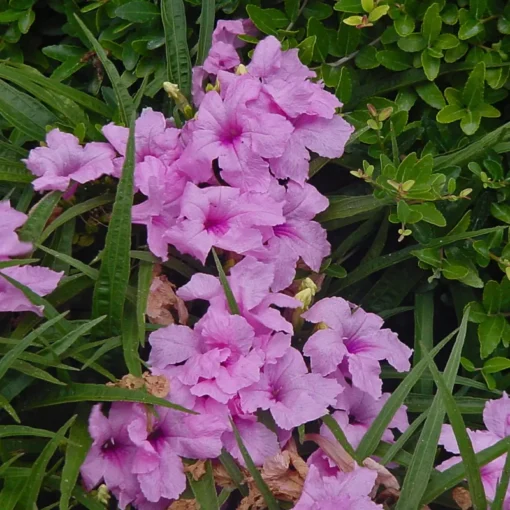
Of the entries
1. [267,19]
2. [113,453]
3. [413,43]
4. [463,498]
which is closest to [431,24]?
[413,43]

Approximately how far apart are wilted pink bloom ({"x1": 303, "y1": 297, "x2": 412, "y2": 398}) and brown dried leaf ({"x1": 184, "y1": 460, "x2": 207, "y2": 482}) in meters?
0.22

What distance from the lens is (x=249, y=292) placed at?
3.38 feet

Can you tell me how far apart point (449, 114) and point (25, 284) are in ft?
2.59

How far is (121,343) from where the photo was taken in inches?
41.4

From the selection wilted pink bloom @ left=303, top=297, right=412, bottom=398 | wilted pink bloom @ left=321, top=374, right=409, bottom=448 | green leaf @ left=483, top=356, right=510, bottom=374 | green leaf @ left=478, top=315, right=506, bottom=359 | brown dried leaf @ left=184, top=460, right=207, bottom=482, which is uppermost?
wilted pink bloom @ left=303, top=297, right=412, bottom=398

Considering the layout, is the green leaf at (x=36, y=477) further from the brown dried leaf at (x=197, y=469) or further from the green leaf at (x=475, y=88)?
the green leaf at (x=475, y=88)

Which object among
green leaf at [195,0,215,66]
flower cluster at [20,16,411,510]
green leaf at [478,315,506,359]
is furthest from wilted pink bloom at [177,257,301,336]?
green leaf at [195,0,215,66]

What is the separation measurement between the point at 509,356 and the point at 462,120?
17.5 inches

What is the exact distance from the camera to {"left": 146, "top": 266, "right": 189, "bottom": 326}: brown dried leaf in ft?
3.51

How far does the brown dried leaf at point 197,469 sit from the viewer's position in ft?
3.17

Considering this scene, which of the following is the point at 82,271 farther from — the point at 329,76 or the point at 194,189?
the point at 329,76

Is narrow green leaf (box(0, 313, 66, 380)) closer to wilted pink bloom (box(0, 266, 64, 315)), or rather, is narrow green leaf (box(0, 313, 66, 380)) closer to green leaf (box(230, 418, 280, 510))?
wilted pink bloom (box(0, 266, 64, 315))

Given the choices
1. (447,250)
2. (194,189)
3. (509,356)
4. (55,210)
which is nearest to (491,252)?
(447,250)

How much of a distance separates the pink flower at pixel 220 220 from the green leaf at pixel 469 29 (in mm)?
472
